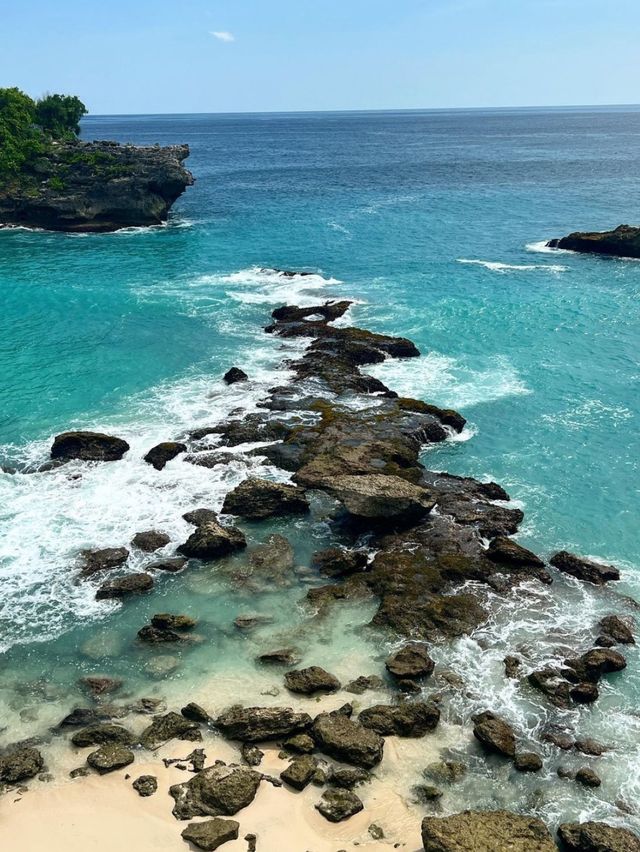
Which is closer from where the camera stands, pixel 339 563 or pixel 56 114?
pixel 339 563

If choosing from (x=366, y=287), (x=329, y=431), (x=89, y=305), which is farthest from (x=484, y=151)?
(x=329, y=431)

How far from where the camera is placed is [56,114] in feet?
358

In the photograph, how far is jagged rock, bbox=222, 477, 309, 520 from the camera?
31.3 meters

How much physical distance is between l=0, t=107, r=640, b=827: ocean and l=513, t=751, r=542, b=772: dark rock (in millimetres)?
A: 694

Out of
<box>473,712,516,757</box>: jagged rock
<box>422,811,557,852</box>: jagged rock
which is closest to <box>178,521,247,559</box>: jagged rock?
<box>473,712,516,757</box>: jagged rock

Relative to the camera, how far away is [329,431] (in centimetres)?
3738

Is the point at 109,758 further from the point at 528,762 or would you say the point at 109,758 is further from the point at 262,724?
the point at 528,762

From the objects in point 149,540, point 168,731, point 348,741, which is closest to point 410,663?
point 348,741

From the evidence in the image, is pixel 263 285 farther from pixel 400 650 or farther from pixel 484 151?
pixel 484 151

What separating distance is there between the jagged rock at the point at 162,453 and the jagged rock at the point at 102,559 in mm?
6802

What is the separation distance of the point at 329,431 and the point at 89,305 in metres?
32.5

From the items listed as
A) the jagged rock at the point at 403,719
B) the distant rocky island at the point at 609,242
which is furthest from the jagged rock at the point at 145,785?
the distant rocky island at the point at 609,242

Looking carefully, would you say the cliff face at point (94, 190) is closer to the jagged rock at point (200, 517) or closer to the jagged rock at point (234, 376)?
the jagged rock at point (234, 376)

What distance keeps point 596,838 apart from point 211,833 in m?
9.54
